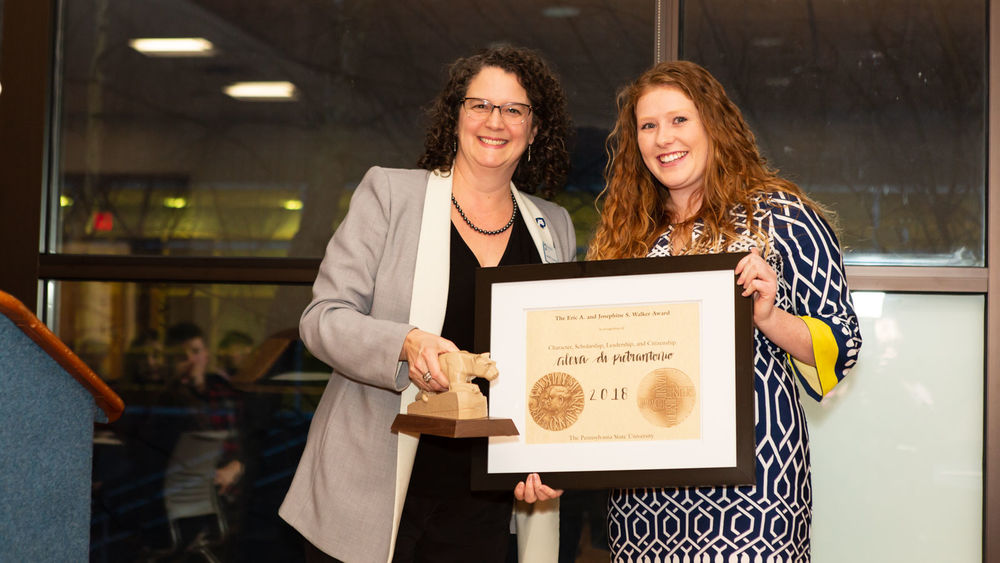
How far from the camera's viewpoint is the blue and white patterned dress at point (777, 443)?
5.57 ft

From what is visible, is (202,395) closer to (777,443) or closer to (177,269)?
(177,269)

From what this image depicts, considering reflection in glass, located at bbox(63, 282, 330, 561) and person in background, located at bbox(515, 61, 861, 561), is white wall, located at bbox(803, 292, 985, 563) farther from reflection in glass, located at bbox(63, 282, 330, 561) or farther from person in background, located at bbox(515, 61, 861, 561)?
reflection in glass, located at bbox(63, 282, 330, 561)

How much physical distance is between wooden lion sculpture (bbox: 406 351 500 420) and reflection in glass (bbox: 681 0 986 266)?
1778 millimetres

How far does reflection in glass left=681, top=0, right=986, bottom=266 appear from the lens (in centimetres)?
297

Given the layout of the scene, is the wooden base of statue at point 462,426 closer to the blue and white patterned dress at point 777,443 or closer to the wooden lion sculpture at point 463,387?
the wooden lion sculpture at point 463,387

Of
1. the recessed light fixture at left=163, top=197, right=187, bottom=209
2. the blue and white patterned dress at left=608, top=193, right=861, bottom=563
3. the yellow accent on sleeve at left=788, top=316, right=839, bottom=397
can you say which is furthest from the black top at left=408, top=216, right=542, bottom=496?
the recessed light fixture at left=163, top=197, right=187, bottom=209

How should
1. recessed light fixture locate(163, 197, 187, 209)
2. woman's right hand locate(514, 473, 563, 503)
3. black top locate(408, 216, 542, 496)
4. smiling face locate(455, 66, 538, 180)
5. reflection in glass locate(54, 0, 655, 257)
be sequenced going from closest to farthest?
1. woman's right hand locate(514, 473, 563, 503)
2. black top locate(408, 216, 542, 496)
3. smiling face locate(455, 66, 538, 180)
4. reflection in glass locate(54, 0, 655, 257)
5. recessed light fixture locate(163, 197, 187, 209)

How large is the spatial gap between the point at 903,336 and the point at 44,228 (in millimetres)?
3189

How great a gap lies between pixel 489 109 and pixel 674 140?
20.1 inches

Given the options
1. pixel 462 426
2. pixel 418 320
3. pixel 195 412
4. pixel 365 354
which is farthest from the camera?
pixel 195 412

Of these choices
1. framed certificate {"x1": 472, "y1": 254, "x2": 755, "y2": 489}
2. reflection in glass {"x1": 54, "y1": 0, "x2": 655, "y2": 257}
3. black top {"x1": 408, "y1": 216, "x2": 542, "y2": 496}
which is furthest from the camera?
reflection in glass {"x1": 54, "y1": 0, "x2": 655, "y2": 257}

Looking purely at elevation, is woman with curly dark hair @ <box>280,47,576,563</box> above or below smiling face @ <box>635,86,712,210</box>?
below

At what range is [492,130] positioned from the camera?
2186 millimetres

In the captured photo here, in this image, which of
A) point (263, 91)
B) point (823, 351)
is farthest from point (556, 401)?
point (263, 91)
